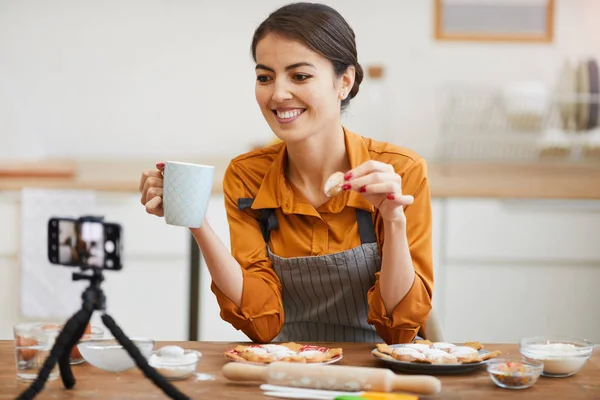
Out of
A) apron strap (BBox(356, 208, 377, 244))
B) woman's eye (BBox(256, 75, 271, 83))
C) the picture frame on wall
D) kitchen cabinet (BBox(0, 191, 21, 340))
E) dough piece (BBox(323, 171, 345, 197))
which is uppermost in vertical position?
the picture frame on wall

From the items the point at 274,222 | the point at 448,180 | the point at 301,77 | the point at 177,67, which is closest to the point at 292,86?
the point at 301,77

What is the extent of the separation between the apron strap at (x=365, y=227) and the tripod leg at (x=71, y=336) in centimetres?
→ 71

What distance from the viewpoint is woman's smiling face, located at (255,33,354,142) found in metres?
1.67

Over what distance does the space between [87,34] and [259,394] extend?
8.25 ft

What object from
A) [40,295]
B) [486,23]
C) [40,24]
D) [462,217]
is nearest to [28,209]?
[40,295]

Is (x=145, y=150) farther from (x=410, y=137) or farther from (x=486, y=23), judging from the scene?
(x=486, y=23)

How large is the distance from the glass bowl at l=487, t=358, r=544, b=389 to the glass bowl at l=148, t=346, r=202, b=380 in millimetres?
422

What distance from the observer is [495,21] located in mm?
3441

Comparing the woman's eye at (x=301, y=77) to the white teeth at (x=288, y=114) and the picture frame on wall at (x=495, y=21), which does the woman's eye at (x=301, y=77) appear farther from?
the picture frame on wall at (x=495, y=21)

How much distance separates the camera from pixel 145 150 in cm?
348

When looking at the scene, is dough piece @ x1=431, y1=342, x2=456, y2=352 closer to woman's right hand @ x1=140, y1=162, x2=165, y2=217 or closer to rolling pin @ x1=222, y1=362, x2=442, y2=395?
rolling pin @ x1=222, y1=362, x2=442, y2=395

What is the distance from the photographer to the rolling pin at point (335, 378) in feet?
3.83

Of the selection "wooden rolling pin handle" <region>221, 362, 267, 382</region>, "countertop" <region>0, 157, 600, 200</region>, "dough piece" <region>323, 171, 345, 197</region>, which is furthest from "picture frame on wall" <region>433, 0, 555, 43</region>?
"wooden rolling pin handle" <region>221, 362, 267, 382</region>

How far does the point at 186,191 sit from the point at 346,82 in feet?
2.05
